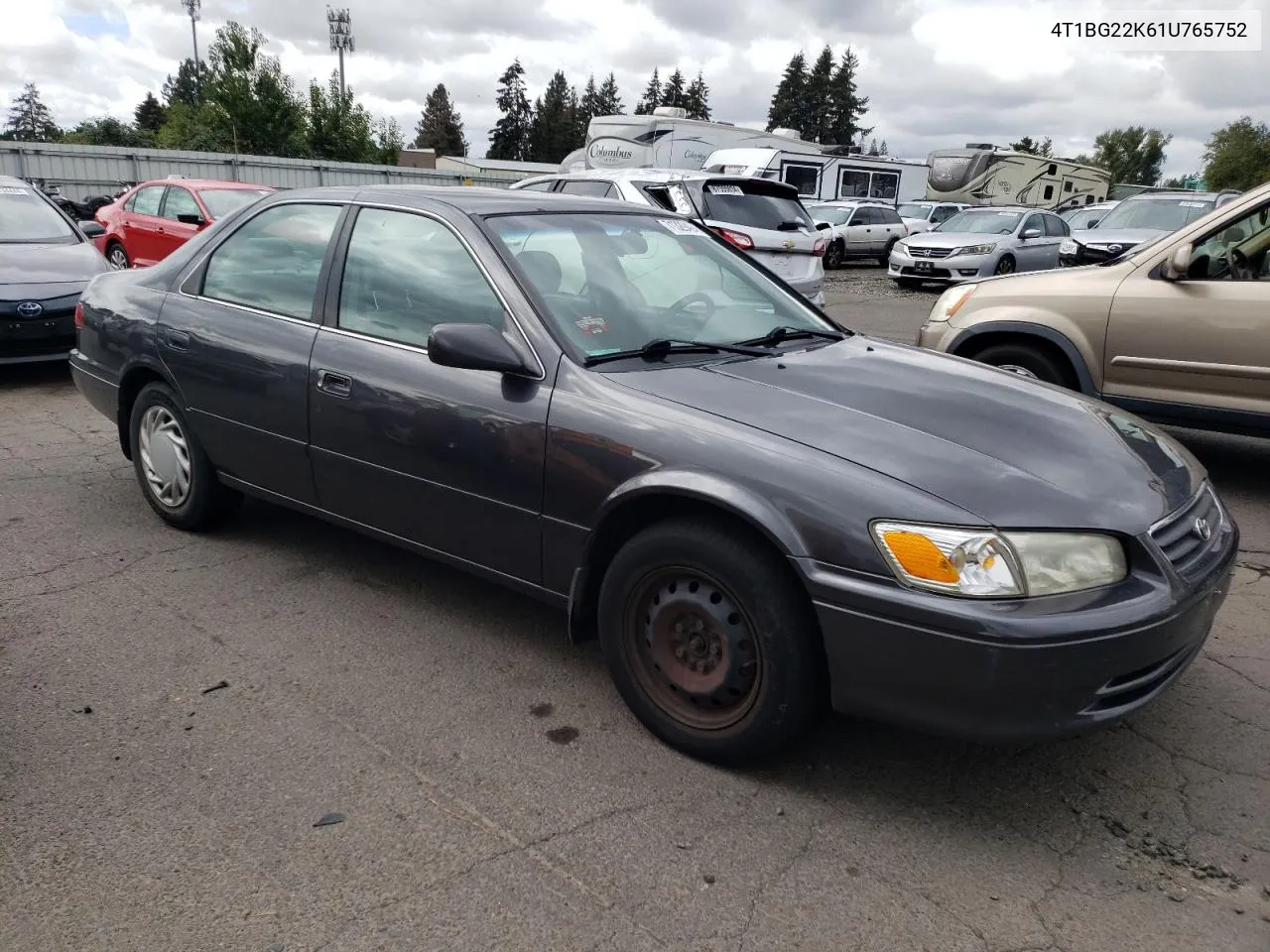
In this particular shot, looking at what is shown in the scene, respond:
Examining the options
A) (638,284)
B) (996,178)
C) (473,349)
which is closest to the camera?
(473,349)

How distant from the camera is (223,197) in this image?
12250 millimetres

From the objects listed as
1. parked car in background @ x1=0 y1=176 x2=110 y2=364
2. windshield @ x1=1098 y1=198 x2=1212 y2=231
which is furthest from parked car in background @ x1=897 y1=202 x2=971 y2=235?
parked car in background @ x1=0 y1=176 x2=110 y2=364

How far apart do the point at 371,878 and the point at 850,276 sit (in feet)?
67.8

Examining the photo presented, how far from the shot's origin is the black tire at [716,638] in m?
2.63

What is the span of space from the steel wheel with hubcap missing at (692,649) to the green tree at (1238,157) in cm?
5521

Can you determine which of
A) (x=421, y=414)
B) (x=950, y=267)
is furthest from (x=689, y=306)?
(x=950, y=267)

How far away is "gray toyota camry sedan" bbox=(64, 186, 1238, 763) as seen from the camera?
246 centimetres

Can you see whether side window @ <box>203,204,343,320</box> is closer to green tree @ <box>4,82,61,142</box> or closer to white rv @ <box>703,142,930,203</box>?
white rv @ <box>703,142,930,203</box>

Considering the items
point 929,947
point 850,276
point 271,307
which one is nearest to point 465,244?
point 271,307

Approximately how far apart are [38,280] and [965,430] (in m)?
7.64

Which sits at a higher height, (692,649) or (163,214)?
(163,214)

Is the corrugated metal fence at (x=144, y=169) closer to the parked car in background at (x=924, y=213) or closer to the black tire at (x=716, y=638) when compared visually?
the parked car in background at (x=924, y=213)

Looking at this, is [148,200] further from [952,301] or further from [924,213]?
[924,213]

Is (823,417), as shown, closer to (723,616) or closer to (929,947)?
(723,616)
